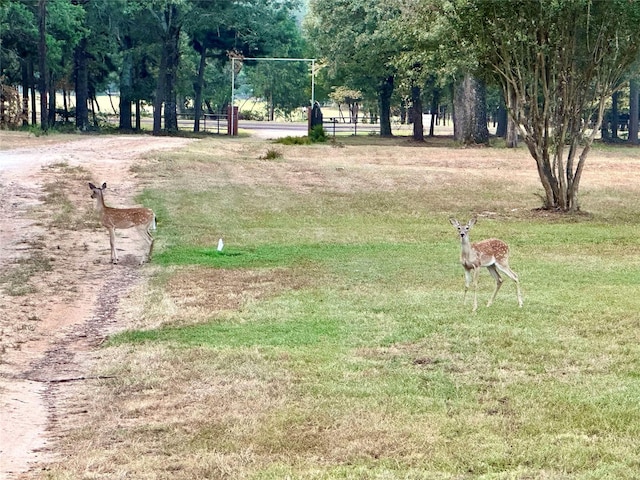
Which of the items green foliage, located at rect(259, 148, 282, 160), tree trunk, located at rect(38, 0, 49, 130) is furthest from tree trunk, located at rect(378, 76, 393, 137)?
green foliage, located at rect(259, 148, 282, 160)

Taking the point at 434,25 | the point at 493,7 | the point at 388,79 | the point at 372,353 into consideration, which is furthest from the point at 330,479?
the point at 388,79

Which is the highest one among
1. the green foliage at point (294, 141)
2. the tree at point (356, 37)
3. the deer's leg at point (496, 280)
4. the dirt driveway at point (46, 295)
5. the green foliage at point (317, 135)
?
the tree at point (356, 37)

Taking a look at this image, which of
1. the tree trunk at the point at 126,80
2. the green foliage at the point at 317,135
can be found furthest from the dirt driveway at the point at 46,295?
the tree trunk at the point at 126,80

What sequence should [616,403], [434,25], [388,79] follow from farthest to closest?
[388,79] < [434,25] < [616,403]

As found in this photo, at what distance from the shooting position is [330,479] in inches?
235

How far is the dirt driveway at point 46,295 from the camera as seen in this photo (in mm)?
7457

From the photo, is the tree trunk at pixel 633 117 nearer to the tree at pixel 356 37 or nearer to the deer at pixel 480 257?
the tree at pixel 356 37

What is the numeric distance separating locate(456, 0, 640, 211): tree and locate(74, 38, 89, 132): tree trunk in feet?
108

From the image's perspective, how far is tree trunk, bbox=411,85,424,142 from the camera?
52031mm

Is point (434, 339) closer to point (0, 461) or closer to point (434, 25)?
point (0, 461)

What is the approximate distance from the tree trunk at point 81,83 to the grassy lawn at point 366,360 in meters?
33.7

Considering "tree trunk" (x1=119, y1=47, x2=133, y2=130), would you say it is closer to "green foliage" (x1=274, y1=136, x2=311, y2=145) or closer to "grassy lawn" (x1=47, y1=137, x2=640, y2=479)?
"green foliage" (x1=274, y1=136, x2=311, y2=145)

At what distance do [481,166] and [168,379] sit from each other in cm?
2566

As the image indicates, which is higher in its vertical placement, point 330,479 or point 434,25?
point 434,25
